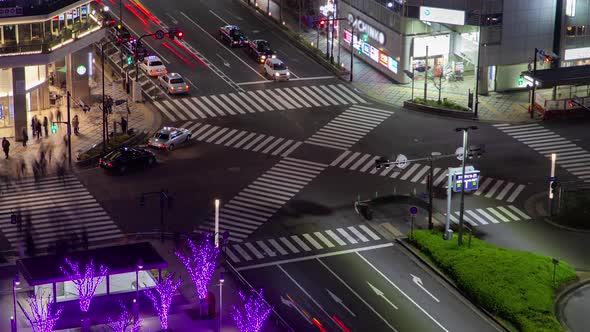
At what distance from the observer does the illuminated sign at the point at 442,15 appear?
13138 cm

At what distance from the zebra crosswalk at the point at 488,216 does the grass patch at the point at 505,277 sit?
19.8 ft

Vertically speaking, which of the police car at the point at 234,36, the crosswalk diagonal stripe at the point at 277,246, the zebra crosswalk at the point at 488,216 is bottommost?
the crosswalk diagonal stripe at the point at 277,246

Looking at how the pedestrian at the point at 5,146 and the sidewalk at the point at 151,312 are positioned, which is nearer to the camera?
the sidewalk at the point at 151,312

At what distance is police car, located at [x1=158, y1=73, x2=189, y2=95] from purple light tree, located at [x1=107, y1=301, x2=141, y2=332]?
5382 centimetres

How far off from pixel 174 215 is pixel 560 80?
153 feet

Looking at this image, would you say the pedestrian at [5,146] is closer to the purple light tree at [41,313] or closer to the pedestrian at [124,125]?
the pedestrian at [124,125]

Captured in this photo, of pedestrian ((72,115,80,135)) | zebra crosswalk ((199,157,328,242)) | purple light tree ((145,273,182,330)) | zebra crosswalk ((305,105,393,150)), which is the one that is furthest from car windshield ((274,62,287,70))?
purple light tree ((145,273,182,330))

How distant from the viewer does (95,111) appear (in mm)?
127812

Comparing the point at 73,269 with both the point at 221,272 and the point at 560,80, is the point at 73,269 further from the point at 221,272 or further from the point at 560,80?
the point at 560,80

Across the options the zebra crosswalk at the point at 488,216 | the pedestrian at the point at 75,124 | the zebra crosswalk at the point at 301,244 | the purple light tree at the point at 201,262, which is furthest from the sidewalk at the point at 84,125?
the zebra crosswalk at the point at 488,216

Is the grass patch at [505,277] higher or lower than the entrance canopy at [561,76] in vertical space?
lower

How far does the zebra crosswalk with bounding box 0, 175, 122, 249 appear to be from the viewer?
3810 inches

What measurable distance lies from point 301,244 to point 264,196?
36.8 feet

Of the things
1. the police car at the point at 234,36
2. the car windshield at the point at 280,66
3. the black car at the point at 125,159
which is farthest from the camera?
the police car at the point at 234,36
